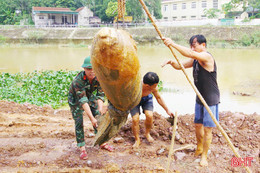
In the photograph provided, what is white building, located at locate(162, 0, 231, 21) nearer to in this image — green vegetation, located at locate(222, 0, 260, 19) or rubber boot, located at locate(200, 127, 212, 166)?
green vegetation, located at locate(222, 0, 260, 19)

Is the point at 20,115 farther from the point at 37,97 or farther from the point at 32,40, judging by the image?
the point at 32,40

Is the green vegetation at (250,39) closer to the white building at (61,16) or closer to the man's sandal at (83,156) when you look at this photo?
the white building at (61,16)

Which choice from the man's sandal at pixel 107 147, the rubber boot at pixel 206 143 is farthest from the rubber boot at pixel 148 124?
the rubber boot at pixel 206 143

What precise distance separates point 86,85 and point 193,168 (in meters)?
1.85

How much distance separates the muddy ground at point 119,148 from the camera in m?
3.34

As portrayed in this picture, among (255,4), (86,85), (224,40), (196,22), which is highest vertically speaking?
(255,4)

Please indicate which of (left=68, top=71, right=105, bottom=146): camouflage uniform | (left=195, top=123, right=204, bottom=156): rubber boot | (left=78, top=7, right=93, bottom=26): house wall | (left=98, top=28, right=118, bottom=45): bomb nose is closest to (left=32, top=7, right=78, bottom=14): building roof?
(left=78, top=7, right=93, bottom=26): house wall

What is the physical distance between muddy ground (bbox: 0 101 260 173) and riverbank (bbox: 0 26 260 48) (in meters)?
21.0

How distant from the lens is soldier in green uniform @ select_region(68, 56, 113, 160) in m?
3.21

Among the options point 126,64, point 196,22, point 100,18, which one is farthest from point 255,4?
point 126,64

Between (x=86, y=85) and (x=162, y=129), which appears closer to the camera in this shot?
(x=86, y=85)

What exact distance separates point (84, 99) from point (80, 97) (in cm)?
7

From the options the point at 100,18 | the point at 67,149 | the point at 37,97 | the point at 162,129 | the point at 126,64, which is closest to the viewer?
the point at 126,64

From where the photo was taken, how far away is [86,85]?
336 cm
